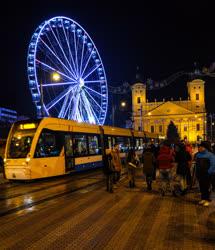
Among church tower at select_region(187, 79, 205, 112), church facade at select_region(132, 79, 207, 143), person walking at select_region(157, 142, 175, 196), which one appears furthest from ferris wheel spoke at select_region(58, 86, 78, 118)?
church tower at select_region(187, 79, 205, 112)

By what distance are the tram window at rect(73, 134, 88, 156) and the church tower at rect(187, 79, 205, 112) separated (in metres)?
107

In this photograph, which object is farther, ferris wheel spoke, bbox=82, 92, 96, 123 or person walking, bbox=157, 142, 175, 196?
ferris wheel spoke, bbox=82, 92, 96, 123

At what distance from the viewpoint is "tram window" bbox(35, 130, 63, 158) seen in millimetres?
16766

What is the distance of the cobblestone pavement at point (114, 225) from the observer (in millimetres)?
6367

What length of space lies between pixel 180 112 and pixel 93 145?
10467 centimetres

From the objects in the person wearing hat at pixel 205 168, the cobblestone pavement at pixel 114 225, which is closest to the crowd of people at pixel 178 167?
the person wearing hat at pixel 205 168

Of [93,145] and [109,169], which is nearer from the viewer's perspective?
[109,169]

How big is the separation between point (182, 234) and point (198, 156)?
3.59m

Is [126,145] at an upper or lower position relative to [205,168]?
upper

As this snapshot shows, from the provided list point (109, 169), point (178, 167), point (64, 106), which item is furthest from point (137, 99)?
point (178, 167)

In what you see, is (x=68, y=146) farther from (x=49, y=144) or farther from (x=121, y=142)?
(x=121, y=142)

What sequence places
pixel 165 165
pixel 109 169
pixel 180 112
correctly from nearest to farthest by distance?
1. pixel 165 165
2. pixel 109 169
3. pixel 180 112

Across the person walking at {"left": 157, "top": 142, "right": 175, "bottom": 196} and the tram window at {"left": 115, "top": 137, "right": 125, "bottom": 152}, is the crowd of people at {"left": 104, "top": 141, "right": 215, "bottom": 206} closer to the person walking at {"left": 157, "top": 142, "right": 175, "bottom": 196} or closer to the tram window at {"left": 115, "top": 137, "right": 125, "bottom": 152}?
the person walking at {"left": 157, "top": 142, "right": 175, "bottom": 196}

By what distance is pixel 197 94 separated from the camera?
124 m
